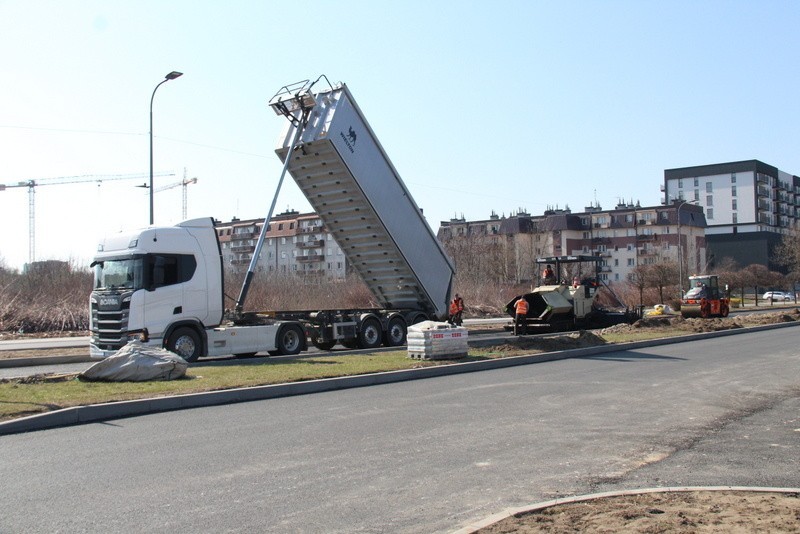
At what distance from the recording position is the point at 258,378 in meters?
13.8

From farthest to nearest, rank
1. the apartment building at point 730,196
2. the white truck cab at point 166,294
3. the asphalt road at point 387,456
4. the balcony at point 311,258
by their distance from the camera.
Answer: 1. the apartment building at point 730,196
2. the balcony at point 311,258
3. the white truck cab at point 166,294
4. the asphalt road at point 387,456

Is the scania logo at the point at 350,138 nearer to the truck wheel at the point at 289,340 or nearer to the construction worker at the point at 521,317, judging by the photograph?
the truck wheel at the point at 289,340

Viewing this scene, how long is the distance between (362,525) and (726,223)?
121 metres

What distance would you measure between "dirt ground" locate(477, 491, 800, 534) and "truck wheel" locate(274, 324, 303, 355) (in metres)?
14.8

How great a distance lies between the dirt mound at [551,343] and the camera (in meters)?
20.0

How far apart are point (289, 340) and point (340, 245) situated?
13.6ft

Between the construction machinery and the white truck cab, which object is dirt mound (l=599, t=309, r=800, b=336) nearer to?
the construction machinery

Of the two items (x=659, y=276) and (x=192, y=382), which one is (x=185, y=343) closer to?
(x=192, y=382)

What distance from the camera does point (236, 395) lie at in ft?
39.8

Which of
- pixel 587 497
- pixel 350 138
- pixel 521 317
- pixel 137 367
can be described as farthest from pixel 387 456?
pixel 521 317

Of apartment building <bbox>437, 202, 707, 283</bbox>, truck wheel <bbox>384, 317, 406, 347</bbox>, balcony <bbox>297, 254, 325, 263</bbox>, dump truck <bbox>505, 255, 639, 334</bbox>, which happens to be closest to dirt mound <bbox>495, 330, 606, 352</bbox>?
truck wheel <bbox>384, 317, 406, 347</bbox>

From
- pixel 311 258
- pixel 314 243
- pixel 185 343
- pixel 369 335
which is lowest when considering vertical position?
pixel 369 335

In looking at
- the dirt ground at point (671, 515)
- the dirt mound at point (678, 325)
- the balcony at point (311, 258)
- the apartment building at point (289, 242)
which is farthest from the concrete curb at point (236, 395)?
the balcony at point (311, 258)

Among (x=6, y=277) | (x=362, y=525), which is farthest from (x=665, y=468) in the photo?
(x=6, y=277)
